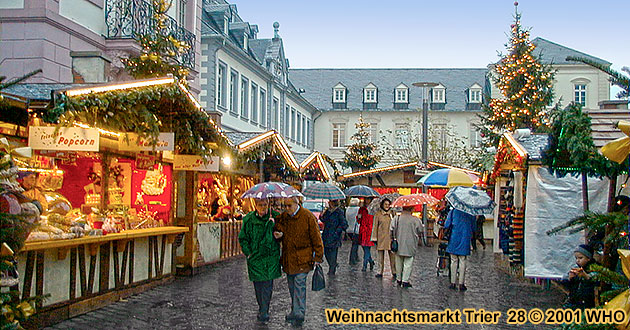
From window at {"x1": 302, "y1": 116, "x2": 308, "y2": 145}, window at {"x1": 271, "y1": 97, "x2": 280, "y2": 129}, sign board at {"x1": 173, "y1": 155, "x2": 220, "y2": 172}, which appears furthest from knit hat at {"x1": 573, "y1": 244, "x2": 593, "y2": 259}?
window at {"x1": 302, "y1": 116, "x2": 308, "y2": 145}

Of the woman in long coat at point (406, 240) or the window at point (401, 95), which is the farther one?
the window at point (401, 95)

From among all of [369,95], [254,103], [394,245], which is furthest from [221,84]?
[369,95]

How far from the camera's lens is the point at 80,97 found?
851 cm

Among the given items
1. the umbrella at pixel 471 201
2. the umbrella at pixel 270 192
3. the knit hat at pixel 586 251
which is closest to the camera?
the knit hat at pixel 586 251

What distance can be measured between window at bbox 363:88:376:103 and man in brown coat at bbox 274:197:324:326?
48972mm

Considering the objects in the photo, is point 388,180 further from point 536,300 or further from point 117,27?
point 536,300

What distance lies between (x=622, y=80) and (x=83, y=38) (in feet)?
45.3

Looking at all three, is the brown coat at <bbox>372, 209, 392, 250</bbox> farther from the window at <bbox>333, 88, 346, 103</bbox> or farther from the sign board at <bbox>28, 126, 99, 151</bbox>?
the window at <bbox>333, 88, 346, 103</bbox>

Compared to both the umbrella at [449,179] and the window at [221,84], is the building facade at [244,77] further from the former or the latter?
the umbrella at [449,179]

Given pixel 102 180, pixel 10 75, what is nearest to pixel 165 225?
pixel 102 180

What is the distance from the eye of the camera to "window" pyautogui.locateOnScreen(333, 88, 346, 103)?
57.3 meters

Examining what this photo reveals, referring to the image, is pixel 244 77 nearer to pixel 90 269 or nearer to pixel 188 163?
pixel 188 163

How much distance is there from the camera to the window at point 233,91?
32.2 m

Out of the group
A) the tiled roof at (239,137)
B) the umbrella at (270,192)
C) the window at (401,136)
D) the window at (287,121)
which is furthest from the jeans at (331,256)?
the window at (401,136)
